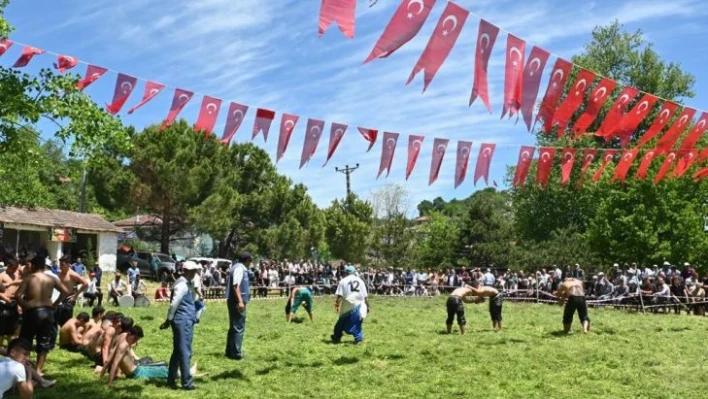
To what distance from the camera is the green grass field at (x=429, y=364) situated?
337 inches

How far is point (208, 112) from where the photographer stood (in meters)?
13.2

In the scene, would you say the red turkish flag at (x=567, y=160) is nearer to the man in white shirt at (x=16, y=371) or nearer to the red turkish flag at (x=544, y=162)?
the red turkish flag at (x=544, y=162)

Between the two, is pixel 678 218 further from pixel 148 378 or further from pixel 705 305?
pixel 148 378

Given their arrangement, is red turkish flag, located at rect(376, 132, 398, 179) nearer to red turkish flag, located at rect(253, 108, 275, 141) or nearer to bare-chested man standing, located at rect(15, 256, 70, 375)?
red turkish flag, located at rect(253, 108, 275, 141)

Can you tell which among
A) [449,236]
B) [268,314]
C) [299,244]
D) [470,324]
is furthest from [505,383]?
[449,236]

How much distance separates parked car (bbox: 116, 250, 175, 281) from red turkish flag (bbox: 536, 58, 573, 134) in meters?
25.6

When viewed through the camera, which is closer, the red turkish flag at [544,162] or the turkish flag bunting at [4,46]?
the turkish flag bunting at [4,46]

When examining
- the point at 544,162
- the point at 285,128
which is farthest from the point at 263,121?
the point at 544,162

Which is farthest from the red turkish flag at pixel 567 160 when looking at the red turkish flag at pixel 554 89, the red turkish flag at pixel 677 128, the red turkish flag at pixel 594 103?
the red turkish flag at pixel 554 89

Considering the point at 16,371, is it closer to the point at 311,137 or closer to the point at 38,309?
the point at 38,309

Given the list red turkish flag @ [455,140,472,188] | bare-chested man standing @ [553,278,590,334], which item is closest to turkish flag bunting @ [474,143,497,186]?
red turkish flag @ [455,140,472,188]

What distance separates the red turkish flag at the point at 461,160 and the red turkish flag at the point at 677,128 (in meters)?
4.14

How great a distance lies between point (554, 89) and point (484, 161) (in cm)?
470

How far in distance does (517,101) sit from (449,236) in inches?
1599
